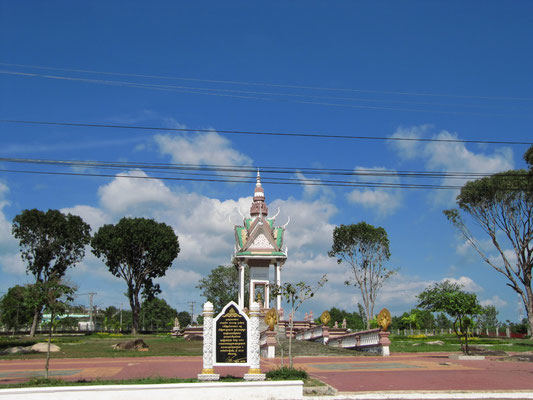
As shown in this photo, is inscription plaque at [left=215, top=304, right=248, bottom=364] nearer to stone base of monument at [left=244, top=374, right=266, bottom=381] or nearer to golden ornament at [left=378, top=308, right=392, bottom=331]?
stone base of monument at [left=244, top=374, right=266, bottom=381]

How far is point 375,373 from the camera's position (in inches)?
725

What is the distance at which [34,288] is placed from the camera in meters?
18.1

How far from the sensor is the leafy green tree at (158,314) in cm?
10694

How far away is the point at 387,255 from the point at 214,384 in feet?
145

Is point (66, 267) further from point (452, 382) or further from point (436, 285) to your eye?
point (452, 382)

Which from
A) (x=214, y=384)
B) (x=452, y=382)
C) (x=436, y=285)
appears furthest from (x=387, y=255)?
(x=214, y=384)

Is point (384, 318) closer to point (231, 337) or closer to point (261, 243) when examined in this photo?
point (231, 337)

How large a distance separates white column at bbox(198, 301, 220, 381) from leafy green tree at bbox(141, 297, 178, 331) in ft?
305

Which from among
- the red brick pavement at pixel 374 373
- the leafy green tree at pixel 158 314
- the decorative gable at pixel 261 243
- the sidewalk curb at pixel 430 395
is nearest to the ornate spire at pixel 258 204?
the decorative gable at pixel 261 243

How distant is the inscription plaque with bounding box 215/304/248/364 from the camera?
15.6 metres

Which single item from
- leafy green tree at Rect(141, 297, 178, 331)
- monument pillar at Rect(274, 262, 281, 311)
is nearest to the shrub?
monument pillar at Rect(274, 262, 281, 311)

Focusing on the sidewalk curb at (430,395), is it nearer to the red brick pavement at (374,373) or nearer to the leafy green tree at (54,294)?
the red brick pavement at (374,373)

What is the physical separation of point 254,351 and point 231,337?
855 mm

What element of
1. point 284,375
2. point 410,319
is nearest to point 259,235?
point 284,375
